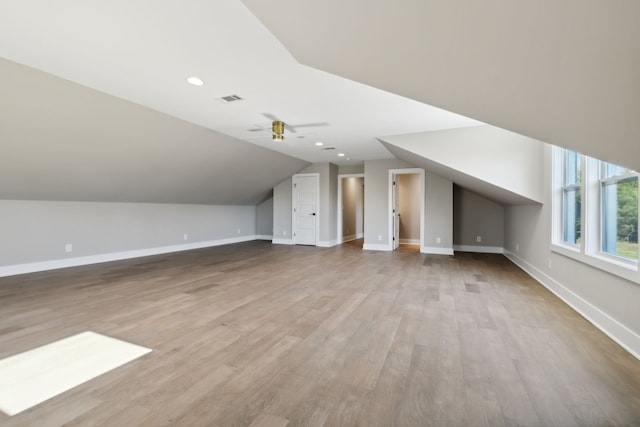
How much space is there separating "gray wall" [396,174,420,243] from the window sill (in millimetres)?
5451

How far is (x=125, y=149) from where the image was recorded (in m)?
4.49

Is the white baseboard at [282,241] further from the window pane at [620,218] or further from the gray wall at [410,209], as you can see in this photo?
the window pane at [620,218]

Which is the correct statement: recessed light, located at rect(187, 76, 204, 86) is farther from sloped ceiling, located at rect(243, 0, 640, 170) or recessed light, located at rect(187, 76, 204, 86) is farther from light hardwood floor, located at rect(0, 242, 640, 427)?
light hardwood floor, located at rect(0, 242, 640, 427)

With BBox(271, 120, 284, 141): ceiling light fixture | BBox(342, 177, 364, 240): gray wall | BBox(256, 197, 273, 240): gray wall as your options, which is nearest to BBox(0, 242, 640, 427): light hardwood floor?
BBox(271, 120, 284, 141): ceiling light fixture

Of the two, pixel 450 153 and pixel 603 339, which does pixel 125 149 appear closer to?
pixel 450 153

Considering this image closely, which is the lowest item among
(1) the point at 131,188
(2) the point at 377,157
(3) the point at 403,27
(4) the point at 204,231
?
(4) the point at 204,231

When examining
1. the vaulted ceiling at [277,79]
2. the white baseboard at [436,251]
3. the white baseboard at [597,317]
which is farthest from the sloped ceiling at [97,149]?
the white baseboard at [597,317]

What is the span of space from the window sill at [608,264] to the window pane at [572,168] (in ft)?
2.73

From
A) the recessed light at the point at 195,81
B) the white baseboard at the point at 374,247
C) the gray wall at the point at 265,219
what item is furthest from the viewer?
the gray wall at the point at 265,219

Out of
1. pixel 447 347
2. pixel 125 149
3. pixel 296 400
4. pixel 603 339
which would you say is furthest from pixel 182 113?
pixel 603 339

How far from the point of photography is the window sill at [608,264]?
2150 millimetres

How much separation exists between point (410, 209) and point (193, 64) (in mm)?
7366

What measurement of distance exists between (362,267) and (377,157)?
10.6 feet

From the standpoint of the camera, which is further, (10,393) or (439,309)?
(439,309)
